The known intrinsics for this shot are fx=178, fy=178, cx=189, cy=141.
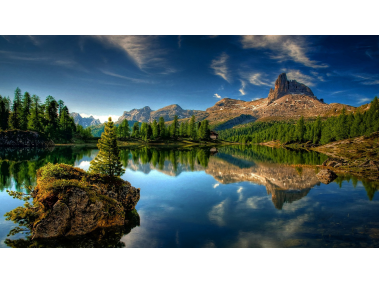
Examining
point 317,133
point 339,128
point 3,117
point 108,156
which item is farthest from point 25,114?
point 317,133

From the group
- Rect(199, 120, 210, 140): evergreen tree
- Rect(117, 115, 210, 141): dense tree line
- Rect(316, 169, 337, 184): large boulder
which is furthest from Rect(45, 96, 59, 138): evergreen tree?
Rect(199, 120, 210, 140): evergreen tree

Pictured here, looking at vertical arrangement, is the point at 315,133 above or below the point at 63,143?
above

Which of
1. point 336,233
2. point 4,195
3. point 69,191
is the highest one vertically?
point 69,191

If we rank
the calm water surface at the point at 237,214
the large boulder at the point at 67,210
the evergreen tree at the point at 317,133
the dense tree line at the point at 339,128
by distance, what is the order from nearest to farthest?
the large boulder at the point at 67,210, the calm water surface at the point at 237,214, the dense tree line at the point at 339,128, the evergreen tree at the point at 317,133

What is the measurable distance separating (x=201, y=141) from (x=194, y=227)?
92.2 metres

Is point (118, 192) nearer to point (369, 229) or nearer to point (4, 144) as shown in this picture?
point (369, 229)

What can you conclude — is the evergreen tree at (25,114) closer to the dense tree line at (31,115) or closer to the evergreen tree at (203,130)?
the dense tree line at (31,115)

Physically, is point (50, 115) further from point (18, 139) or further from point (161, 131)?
point (161, 131)

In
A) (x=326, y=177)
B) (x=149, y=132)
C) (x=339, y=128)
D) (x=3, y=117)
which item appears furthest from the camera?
(x=149, y=132)

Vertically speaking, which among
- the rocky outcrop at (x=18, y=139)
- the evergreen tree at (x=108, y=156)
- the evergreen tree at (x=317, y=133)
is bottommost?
the evergreen tree at (x=108, y=156)

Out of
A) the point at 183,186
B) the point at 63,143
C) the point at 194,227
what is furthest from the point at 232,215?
the point at 63,143

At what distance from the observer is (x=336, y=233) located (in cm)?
1102

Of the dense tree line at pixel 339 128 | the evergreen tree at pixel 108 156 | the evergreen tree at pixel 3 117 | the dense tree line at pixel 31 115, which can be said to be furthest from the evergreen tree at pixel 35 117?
the dense tree line at pixel 339 128

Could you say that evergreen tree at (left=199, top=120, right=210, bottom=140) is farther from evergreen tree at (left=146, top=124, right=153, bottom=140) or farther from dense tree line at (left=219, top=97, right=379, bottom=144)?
dense tree line at (left=219, top=97, right=379, bottom=144)
